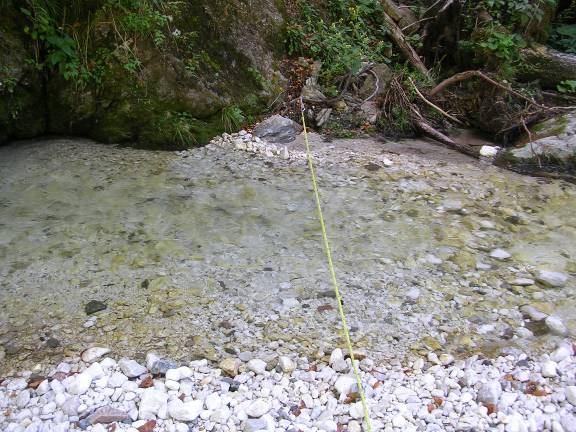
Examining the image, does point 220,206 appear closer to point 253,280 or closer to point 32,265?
point 253,280

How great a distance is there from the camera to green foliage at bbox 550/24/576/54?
5598 mm

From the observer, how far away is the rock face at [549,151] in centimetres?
404

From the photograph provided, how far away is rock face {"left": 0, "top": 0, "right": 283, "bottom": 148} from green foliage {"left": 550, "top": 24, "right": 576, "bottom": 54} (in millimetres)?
3789

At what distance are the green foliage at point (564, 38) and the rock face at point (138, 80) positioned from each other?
379 centimetres

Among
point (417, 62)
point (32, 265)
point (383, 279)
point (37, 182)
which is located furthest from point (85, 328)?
point (417, 62)

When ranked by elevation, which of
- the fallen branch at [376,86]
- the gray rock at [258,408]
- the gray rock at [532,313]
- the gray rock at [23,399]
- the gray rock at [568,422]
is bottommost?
the gray rock at [532,313]

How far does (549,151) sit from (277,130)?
246cm

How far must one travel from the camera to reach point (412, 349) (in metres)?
2.16

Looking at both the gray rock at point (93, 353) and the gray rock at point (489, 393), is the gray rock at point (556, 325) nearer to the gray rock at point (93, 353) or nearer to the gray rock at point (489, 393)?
the gray rock at point (489, 393)

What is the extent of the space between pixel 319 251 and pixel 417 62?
3.65 meters

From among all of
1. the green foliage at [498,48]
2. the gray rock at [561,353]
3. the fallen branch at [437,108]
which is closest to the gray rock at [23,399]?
the gray rock at [561,353]

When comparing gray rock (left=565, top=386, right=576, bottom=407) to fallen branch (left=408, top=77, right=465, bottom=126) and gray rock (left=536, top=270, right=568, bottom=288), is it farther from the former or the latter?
fallen branch (left=408, top=77, right=465, bottom=126)

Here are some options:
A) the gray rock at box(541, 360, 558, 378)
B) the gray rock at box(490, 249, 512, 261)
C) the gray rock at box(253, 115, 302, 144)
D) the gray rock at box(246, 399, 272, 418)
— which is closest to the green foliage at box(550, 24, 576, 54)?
the gray rock at box(253, 115, 302, 144)

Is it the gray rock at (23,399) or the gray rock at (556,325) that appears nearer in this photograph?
the gray rock at (23,399)
